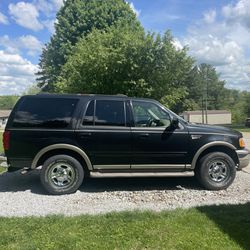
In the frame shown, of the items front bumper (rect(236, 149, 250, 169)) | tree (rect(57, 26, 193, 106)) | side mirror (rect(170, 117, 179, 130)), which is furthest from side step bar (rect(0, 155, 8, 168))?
tree (rect(57, 26, 193, 106))

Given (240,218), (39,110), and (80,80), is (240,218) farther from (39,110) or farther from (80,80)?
(80,80)

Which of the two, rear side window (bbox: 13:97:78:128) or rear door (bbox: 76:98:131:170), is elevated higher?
rear side window (bbox: 13:97:78:128)

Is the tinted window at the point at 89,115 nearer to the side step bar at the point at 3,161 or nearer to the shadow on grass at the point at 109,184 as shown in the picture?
the shadow on grass at the point at 109,184

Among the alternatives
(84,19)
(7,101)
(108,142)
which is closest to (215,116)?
(84,19)

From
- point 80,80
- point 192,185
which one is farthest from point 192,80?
point 192,185

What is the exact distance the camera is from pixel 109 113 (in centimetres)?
729

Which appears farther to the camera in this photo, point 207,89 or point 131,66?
point 207,89

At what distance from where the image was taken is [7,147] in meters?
7.00

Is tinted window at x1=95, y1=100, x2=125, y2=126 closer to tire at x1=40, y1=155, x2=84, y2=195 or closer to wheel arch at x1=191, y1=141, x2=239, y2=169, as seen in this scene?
tire at x1=40, y1=155, x2=84, y2=195

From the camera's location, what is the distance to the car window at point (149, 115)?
7.30 m

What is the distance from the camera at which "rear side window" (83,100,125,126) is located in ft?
23.6

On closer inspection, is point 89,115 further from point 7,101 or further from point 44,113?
point 7,101

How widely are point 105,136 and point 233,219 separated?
2988 mm

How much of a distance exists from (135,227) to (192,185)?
3.20 m
